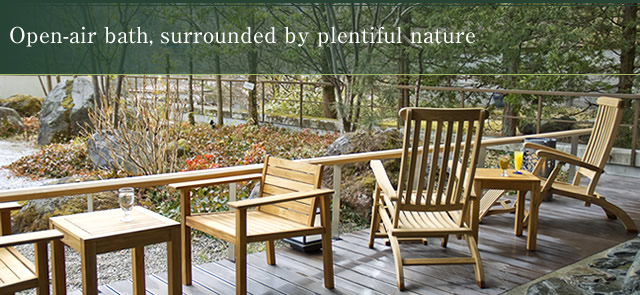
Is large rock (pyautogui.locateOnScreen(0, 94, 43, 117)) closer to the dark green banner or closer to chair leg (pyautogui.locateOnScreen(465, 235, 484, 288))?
the dark green banner

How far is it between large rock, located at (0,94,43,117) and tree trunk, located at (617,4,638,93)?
7342mm

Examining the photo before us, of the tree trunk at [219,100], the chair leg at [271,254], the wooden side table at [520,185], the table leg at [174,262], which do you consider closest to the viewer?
the table leg at [174,262]

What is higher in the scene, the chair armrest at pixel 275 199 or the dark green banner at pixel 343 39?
the dark green banner at pixel 343 39

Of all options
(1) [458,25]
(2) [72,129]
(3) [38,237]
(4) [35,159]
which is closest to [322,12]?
(1) [458,25]

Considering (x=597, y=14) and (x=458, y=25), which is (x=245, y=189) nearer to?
(x=458, y=25)

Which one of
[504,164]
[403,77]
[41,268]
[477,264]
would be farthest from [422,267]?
[403,77]

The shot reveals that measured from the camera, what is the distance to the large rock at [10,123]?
709 cm

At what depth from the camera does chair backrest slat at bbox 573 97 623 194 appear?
11.3 ft

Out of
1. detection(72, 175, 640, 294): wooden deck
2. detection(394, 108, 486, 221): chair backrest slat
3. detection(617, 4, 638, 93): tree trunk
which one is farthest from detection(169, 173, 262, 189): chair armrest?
detection(617, 4, 638, 93): tree trunk

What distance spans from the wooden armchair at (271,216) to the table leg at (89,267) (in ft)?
1.71

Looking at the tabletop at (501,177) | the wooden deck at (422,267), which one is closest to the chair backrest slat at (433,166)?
the wooden deck at (422,267)

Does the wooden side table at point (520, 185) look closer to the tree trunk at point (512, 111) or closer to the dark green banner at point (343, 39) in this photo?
the tree trunk at point (512, 111)

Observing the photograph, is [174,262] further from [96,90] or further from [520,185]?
[96,90]

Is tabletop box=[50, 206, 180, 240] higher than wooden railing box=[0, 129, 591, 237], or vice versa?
wooden railing box=[0, 129, 591, 237]
